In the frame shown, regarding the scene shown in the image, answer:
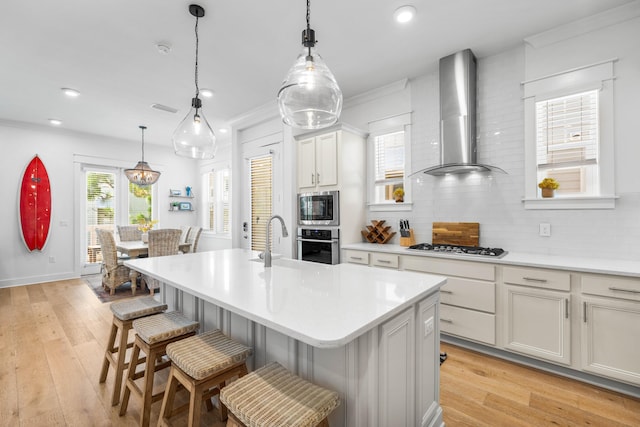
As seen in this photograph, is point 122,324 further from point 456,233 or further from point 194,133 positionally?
point 456,233

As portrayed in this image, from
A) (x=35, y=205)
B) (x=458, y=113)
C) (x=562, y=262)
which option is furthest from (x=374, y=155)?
(x=35, y=205)

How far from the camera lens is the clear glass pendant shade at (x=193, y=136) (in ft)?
7.53

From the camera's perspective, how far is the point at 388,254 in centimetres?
311

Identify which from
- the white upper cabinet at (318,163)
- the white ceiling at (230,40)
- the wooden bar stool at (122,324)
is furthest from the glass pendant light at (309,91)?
the white upper cabinet at (318,163)

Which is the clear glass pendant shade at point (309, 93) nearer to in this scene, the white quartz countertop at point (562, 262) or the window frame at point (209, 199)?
the white quartz countertop at point (562, 262)

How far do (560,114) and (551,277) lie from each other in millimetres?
1516

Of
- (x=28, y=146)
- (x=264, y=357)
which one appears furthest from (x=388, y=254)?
(x=28, y=146)

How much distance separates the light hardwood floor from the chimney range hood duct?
183cm

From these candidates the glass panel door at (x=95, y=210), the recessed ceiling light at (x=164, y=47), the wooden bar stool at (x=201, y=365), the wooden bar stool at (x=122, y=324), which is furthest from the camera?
the glass panel door at (x=95, y=210)

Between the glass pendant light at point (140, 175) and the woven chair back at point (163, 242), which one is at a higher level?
the glass pendant light at point (140, 175)

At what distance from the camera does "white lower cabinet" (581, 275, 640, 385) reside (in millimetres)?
1952

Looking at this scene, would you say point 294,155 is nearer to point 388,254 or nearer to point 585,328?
point 388,254

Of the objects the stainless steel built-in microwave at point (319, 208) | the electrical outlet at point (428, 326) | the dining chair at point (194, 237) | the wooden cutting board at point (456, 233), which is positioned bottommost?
the electrical outlet at point (428, 326)

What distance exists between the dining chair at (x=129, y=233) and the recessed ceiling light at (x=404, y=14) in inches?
228
